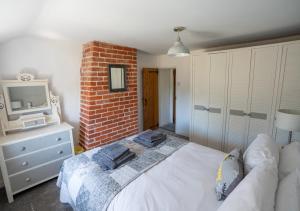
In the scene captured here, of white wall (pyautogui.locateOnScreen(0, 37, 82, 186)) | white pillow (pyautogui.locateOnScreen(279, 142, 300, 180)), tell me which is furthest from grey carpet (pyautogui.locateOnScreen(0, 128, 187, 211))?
white pillow (pyautogui.locateOnScreen(279, 142, 300, 180))

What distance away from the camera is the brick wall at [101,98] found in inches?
113

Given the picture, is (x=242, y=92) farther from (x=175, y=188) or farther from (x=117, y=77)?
(x=117, y=77)

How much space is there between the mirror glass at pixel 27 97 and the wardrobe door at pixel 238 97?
3.23 metres

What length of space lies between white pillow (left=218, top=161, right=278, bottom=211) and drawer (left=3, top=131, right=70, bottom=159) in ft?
7.83

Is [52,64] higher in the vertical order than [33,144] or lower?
higher

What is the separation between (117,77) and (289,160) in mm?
2820

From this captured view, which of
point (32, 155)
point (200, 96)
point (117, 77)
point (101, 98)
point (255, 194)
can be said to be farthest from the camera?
point (200, 96)

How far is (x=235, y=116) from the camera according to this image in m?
2.98

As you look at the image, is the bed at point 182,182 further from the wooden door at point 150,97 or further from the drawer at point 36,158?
the wooden door at point 150,97

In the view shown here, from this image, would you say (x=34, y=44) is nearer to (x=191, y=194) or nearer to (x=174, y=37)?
(x=174, y=37)

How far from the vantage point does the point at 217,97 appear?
10.3 feet

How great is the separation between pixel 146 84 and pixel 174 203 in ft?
11.0

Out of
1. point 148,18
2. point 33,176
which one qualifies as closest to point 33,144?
point 33,176

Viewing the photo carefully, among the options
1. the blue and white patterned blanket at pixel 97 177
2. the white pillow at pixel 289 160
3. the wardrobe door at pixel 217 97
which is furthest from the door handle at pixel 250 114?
the blue and white patterned blanket at pixel 97 177
